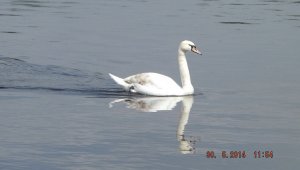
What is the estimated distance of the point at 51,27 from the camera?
2919 centimetres

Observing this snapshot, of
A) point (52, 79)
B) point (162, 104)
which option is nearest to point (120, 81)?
point (162, 104)

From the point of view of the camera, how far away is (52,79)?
20828mm

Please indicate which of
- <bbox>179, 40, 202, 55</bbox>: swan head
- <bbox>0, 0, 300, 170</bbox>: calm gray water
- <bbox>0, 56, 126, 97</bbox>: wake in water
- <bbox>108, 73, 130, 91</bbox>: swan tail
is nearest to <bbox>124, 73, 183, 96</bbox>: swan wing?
<bbox>108, 73, 130, 91</bbox>: swan tail

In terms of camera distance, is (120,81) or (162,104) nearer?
(162,104)

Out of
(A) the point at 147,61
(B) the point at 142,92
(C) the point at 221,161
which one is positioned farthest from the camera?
(A) the point at 147,61

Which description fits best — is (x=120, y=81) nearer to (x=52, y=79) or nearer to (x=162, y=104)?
(x=162, y=104)

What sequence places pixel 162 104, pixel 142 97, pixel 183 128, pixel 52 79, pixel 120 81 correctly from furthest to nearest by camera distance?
1. pixel 52 79
2. pixel 120 81
3. pixel 142 97
4. pixel 162 104
5. pixel 183 128

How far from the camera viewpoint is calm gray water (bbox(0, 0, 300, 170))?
13.8 m

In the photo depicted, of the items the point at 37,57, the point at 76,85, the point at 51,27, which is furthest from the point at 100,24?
the point at 76,85

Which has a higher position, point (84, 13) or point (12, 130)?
point (12, 130)

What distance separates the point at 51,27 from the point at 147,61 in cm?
649

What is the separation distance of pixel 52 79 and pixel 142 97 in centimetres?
222

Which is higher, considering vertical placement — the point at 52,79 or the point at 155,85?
the point at 155,85

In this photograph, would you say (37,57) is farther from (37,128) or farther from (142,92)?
(37,128)
